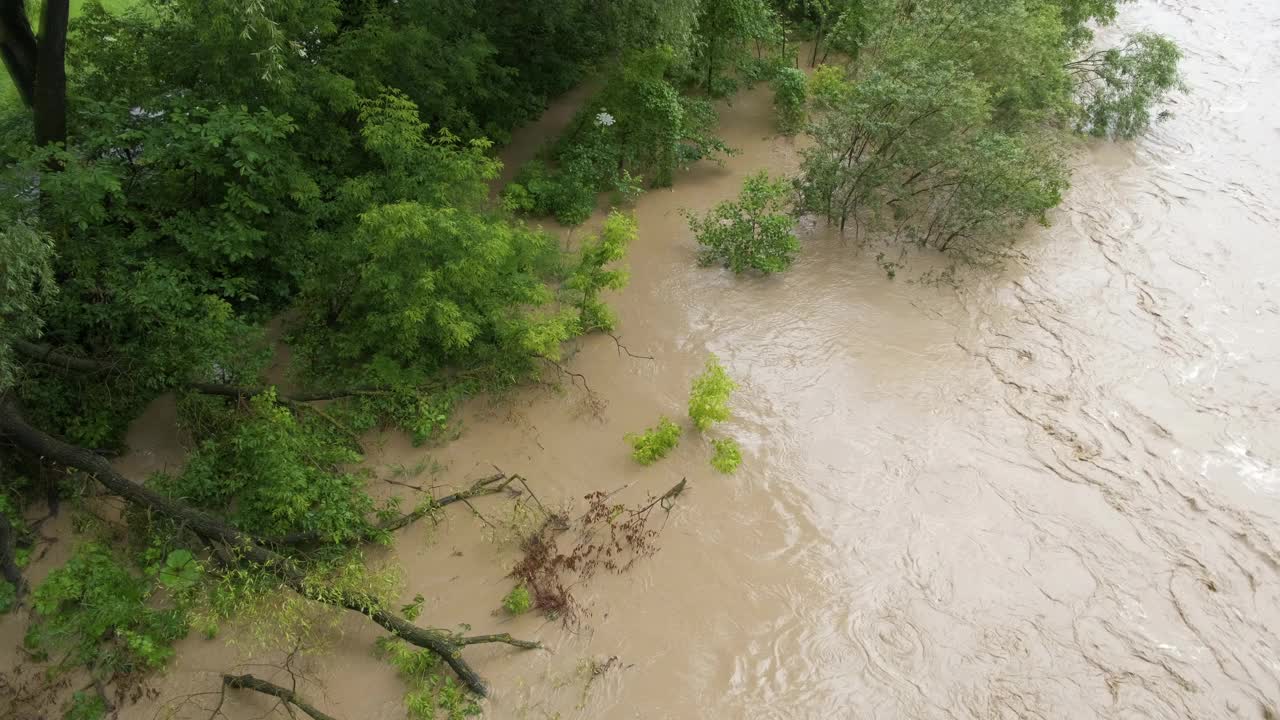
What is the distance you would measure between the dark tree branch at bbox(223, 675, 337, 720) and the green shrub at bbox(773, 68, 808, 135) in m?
10.1

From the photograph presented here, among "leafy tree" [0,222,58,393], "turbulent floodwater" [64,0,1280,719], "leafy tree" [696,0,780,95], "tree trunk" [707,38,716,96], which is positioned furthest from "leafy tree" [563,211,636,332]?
"tree trunk" [707,38,716,96]

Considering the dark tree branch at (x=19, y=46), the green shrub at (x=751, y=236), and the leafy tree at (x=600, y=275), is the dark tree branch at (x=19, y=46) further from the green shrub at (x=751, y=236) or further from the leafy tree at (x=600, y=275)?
the green shrub at (x=751, y=236)

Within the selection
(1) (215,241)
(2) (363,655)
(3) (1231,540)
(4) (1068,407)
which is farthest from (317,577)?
(3) (1231,540)

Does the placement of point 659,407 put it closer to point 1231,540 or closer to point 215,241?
point 215,241

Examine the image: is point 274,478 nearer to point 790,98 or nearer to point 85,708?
point 85,708

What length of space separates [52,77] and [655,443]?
6.41 metres

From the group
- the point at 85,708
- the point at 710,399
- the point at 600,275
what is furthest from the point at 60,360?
the point at 710,399

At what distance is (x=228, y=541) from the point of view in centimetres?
581

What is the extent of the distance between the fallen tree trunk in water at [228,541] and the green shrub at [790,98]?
9.05 metres

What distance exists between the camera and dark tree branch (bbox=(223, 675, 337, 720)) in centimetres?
522

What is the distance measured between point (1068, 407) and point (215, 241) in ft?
28.8

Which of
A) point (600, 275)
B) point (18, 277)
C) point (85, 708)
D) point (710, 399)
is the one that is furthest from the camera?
point (600, 275)

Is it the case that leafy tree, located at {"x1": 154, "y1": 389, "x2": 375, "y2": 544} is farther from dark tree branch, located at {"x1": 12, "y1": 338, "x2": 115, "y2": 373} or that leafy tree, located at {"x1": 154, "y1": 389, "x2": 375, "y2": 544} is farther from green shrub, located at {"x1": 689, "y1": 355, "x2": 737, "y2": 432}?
green shrub, located at {"x1": 689, "y1": 355, "x2": 737, "y2": 432}

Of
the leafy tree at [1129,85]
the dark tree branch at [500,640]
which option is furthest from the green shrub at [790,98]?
the dark tree branch at [500,640]
